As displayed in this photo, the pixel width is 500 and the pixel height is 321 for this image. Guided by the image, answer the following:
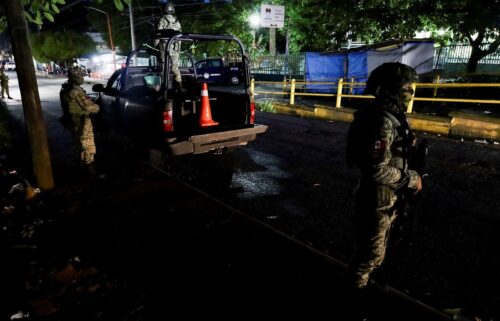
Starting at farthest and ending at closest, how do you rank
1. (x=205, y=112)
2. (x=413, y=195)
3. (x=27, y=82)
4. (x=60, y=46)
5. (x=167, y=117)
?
(x=60, y=46) → (x=205, y=112) → (x=167, y=117) → (x=27, y=82) → (x=413, y=195)

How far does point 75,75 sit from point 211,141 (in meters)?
2.27

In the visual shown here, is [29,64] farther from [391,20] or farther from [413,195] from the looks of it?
[391,20]

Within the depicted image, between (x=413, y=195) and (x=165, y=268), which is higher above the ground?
(x=413, y=195)

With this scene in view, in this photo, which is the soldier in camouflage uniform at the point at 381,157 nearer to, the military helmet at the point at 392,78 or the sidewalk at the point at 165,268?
the military helmet at the point at 392,78

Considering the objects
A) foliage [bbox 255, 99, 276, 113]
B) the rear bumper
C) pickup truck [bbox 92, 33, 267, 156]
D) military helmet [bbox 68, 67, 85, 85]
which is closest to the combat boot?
pickup truck [bbox 92, 33, 267, 156]

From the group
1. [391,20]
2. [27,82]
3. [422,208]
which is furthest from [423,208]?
[391,20]

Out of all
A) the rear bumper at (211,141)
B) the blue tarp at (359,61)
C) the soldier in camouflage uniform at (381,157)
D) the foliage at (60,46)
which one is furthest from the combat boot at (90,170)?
the foliage at (60,46)

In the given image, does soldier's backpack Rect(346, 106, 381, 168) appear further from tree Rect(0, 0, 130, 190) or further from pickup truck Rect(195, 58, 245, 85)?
pickup truck Rect(195, 58, 245, 85)

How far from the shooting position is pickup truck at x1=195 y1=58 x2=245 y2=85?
23391 millimetres

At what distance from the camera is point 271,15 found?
45.7ft

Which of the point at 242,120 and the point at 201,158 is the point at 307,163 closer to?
the point at 242,120

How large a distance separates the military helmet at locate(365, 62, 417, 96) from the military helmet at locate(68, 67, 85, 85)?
4.49 metres

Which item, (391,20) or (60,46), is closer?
(391,20)

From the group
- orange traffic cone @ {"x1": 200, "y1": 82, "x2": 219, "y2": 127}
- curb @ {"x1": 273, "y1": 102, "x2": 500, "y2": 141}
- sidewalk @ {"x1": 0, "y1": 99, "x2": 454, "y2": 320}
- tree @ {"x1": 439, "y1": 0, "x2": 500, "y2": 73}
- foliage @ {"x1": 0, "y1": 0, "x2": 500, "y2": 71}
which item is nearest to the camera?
sidewalk @ {"x1": 0, "y1": 99, "x2": 454, "y2": 320}
